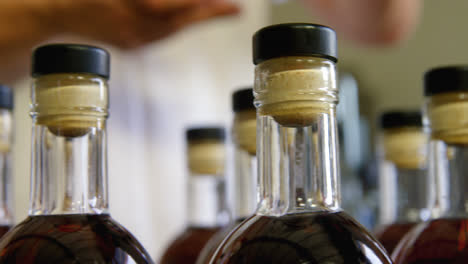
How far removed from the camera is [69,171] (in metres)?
0.39

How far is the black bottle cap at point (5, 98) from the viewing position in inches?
19.6

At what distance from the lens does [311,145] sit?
0.35m

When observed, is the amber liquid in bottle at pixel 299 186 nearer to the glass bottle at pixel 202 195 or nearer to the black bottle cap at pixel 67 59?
the black bottle cap at pixel 67 59

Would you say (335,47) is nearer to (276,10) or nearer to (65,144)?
(65,144)

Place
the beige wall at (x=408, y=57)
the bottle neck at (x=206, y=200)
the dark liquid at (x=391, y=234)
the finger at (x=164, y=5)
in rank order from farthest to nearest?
the beige wall at (x=408, y=57) → the finger at (x=164, y=5) → the bottle neck at (x=206, y=200) → the dark liquid at (x=391, y=234)

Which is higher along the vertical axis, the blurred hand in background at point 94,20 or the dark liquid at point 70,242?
the blurred hand in background at point 94,20

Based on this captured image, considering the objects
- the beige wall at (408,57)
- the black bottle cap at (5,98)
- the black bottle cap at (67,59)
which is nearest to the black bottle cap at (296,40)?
the black bottle cap at (67,59)

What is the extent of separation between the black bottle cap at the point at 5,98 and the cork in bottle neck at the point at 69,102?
5.3 inches

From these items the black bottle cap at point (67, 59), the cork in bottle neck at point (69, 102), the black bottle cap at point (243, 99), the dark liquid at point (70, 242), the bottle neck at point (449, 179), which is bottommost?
the dark liquid at point (70, 242)

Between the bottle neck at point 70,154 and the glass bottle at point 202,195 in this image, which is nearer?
the bottle neck at point 70,154

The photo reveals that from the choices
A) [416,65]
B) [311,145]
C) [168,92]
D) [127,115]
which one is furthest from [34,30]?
[416,65]

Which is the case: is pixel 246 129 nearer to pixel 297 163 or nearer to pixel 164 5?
pixel 297 163

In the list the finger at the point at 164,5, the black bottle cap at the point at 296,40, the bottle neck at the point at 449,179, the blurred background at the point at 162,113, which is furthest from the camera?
the blurred background at the point at 162,113

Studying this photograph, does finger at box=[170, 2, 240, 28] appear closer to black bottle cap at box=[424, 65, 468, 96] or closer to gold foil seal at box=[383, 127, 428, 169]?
gold foil seal at box=[383, 127, 428, 169]
